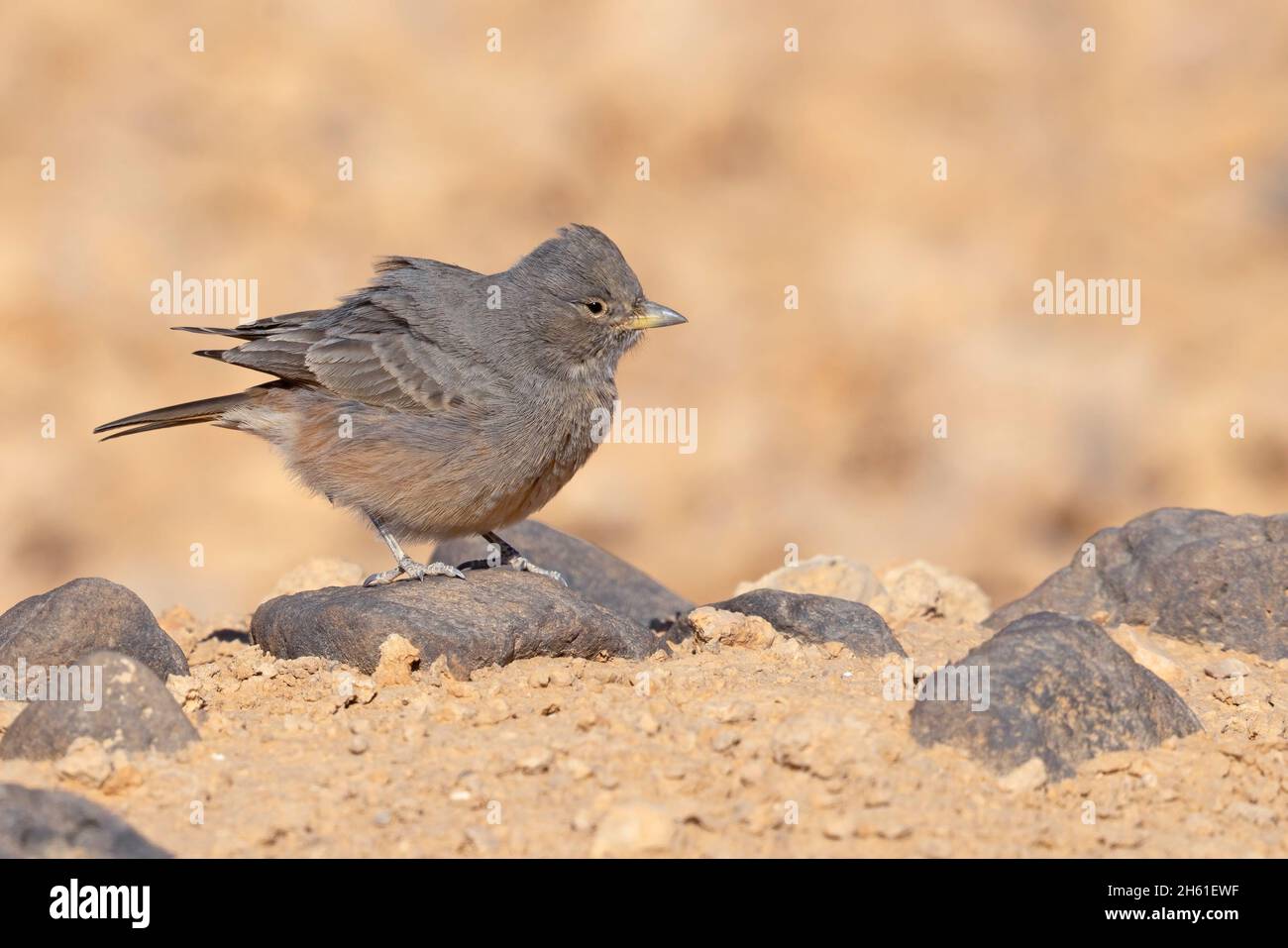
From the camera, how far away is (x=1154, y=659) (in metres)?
6.16

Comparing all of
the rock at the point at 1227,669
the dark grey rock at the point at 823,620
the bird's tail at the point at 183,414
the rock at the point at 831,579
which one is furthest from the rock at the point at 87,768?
the rock at the point at 1227,669

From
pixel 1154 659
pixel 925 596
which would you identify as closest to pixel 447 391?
pixel 925 596

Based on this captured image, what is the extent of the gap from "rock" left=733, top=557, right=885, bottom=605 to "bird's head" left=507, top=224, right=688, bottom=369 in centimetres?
148

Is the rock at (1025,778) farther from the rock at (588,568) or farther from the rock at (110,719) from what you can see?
the rock at (588,568)

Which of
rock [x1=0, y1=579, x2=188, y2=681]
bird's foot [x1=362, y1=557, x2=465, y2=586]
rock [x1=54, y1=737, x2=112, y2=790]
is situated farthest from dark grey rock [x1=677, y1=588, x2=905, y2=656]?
rock [x1=54, y1=737, x2=112, y2=790]

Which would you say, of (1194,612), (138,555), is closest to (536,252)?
(1194,612)

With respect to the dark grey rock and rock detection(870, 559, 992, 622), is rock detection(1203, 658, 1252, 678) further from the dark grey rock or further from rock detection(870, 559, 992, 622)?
rock detection(870, 559, 992, 622)

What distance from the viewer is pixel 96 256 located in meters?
13.9

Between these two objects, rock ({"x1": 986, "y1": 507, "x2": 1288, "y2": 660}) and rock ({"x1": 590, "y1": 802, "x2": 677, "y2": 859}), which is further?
rock ({"x1": 986, "y1": 507, "x2": 1288, "y2": 660})

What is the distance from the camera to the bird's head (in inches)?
280

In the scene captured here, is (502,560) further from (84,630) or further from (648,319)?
(84,630)
